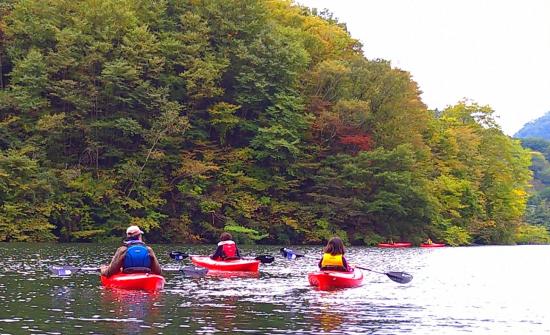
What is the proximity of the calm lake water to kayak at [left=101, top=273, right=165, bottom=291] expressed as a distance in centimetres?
26

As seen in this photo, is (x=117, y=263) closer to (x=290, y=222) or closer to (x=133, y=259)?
(x=133, y=259)

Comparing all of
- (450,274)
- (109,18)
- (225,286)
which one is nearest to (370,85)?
(109,18)

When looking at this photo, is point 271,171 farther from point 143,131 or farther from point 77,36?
point 77,36

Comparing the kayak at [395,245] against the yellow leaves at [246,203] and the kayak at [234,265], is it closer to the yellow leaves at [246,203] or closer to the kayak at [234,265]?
the yellow leaves at [246,203]

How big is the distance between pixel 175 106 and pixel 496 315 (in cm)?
3841

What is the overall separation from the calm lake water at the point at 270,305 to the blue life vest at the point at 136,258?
745 mm

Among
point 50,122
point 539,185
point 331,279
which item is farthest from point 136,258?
point 539,185

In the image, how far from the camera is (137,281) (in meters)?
21.2

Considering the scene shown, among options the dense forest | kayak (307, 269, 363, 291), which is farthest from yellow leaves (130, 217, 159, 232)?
kayak (307, 269, 363, 291)

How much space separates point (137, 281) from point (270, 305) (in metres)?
3.96

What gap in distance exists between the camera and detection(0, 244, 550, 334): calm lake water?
1570 centimetres

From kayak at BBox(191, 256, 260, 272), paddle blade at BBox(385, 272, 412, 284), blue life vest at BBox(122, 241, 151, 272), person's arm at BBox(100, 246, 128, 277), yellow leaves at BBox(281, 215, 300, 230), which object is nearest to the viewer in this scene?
blue life vest at BBox(122, 241, 151, 272)

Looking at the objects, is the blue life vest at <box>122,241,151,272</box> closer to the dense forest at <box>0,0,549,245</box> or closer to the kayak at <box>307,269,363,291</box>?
the kayak at <box>307,269,363,291</box>

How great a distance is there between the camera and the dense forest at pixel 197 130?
5181cm
